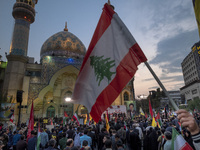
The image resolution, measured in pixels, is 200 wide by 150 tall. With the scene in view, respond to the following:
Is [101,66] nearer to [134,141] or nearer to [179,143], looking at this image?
[179,143]

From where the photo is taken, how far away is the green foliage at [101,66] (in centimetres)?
276

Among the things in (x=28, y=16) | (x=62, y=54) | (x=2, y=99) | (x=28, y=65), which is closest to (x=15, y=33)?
(x=28, y=16)

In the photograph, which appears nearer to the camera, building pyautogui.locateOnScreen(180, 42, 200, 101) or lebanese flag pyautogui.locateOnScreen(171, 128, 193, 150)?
lebanese flag pyautogui.locateOnScreen(171, 128, 193, 150)

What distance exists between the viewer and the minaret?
2289 cm

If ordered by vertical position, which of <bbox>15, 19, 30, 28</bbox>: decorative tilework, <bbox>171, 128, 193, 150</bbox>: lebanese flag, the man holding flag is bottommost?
<bbox>171, 128, 193, 150</bbox>: lebanese flag

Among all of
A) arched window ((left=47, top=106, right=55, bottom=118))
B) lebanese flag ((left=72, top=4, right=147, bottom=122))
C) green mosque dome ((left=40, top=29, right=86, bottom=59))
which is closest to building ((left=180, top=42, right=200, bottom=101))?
green mosque dome ((left=40, top=29, right=86, bottom=59))

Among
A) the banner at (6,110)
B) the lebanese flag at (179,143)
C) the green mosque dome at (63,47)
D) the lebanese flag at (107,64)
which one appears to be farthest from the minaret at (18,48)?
the lebanese flag at (179,143)

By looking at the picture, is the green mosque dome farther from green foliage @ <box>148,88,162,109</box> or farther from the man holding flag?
green foliage @ <box>148,88,162,109</box>

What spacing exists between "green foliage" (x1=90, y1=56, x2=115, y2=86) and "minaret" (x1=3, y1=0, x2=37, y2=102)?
23544 millimetres

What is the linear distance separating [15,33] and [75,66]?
38.9ft

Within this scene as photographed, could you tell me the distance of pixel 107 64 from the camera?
2.80 metres

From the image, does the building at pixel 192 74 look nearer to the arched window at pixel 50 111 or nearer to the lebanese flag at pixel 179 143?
the arched window at pixel 50 111

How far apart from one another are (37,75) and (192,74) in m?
53.1

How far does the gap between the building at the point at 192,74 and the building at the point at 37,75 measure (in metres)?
25.9
